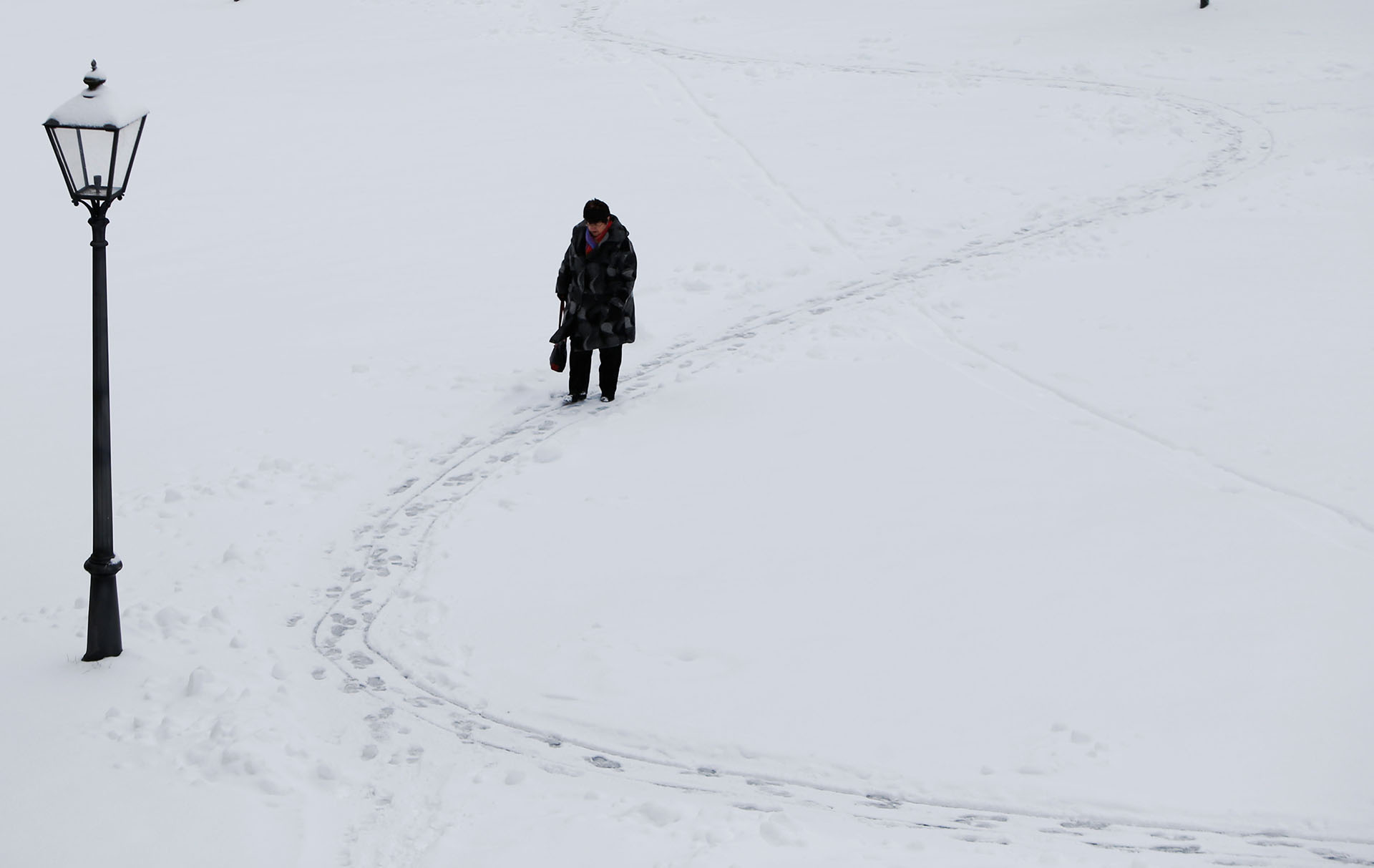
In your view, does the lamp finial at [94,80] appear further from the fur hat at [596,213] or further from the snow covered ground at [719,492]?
the fur hat at [596,213]

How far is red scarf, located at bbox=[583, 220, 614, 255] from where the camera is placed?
9461mm

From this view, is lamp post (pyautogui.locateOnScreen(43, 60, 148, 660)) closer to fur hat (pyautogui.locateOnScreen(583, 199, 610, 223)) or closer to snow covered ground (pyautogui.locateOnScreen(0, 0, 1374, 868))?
snow covered ground (pyautogui.locateOnScreen(0, 0, 1374, 868))

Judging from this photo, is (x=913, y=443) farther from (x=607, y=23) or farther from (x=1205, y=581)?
(x=607, y=23)

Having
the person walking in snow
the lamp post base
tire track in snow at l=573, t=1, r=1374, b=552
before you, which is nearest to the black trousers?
the person walking in snow

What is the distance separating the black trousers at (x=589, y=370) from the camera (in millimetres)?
10148

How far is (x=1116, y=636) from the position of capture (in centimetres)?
718

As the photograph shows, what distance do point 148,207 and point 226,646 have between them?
10.1m

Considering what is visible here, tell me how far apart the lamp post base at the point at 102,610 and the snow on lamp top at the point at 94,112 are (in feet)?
7.32

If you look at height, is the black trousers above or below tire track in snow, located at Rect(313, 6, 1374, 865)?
above

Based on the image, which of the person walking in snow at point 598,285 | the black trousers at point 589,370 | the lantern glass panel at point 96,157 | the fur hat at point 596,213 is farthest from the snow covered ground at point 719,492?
the lantern glass panel at point 96,157

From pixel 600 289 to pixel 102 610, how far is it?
171 inches

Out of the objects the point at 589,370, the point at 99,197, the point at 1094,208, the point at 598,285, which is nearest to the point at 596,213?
the point at 598,285

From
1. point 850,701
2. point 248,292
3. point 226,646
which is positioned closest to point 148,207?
point 248,292

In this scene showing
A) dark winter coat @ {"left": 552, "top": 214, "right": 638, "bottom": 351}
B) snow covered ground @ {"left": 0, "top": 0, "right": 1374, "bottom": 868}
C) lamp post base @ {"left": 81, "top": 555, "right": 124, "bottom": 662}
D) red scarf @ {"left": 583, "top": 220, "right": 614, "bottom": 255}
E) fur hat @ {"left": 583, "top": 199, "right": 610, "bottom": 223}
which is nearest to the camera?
snow covered ground @ {"left": 0, "top": 0, "right": 1374, "bottom": 868}
